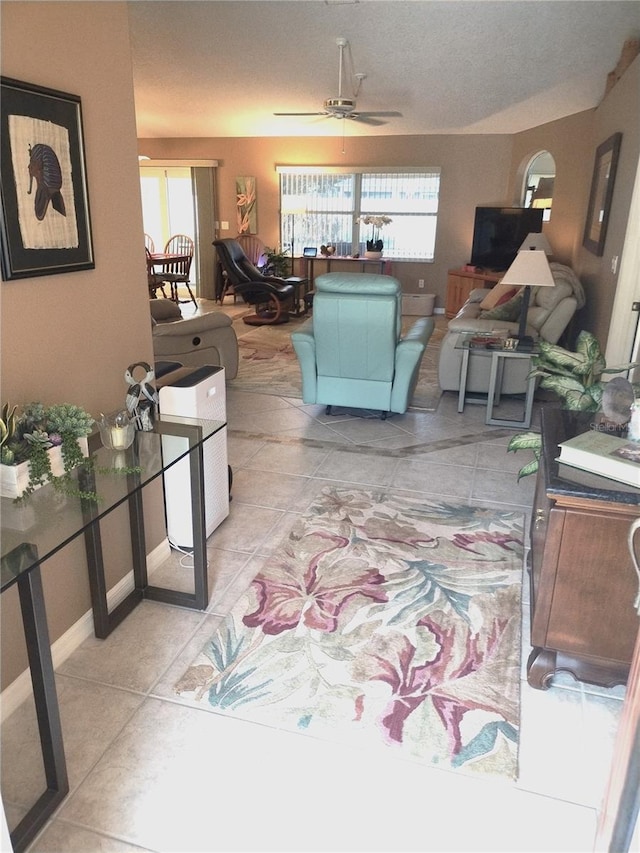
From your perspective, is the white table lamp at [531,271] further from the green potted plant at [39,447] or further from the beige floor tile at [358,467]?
the green potted plant at [39,447]

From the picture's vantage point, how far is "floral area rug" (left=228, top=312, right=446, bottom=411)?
198 inches

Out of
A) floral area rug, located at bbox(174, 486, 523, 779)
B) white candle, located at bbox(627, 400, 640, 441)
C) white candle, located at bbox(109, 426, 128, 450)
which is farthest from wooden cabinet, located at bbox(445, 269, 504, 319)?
white candle, located at bbox(109, 426, 128, 450)

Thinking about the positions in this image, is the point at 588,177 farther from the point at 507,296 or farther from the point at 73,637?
the point at 73,637

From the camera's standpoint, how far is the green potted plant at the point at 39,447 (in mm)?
1493

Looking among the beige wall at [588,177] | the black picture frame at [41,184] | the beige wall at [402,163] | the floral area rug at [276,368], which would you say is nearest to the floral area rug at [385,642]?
the black picture frame at [41,184]

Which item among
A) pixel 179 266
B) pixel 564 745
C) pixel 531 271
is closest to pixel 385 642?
pixel 564 745

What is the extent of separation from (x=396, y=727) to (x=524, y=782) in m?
0.37

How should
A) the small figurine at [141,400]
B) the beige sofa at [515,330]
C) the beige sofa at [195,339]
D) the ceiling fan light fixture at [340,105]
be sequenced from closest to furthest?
the small figurine at [141,400], the beige sofa at [195,339], the beige sofa at [515,330], the ceiling fan light fixture at [340,105]

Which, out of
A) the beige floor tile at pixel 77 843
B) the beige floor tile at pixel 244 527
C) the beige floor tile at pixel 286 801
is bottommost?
the beige floor tile at pixel 77 843

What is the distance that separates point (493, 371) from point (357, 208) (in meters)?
5.50

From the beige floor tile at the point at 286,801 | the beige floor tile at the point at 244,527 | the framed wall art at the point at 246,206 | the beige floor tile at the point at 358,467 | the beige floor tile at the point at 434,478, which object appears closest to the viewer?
the beige floor tile at the point at 286,801

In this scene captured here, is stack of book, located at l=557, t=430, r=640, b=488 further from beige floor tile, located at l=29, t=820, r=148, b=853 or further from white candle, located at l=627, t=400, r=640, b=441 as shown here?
beige floor tile, located at l=29, t=820, r=148, b=853

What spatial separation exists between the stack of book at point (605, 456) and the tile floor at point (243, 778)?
763mm

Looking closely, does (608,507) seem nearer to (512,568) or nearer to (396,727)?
(396,727)
